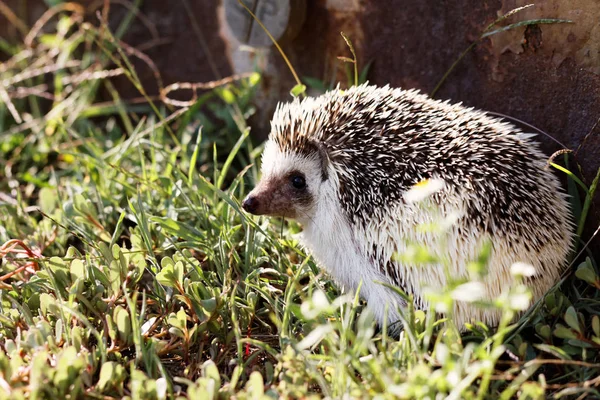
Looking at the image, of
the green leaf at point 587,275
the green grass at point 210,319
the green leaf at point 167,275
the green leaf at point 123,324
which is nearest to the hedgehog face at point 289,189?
the green grass at point 210,319

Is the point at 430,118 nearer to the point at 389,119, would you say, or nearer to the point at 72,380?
the point at 389,119

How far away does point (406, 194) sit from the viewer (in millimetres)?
2350

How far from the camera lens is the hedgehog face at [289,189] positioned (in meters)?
2.64

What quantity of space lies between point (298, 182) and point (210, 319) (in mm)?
657

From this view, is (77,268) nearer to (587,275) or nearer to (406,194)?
(406,194)

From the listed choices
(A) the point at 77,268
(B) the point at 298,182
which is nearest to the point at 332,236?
(B) the point at 298,182

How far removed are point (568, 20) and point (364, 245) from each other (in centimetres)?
118

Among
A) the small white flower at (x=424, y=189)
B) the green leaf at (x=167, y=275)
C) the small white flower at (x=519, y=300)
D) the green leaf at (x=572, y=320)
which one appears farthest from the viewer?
the green leaf at (x=167, y=275)

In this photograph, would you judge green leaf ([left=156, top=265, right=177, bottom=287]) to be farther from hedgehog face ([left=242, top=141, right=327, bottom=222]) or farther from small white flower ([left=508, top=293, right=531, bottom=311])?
small white flower ([left=508, top=293, right=531, bottom=311])

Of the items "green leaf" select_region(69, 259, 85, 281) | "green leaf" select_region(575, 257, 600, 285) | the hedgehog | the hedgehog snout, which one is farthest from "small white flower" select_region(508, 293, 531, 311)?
"green leaf" select_region(69, 259, 85, 281)

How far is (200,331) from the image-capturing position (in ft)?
7.86

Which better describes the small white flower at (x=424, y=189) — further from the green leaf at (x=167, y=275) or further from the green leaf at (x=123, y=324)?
the green leaf at (x=123, y=324)

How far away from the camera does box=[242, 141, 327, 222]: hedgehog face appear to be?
8.68ft

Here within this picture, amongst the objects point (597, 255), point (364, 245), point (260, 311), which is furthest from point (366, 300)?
point (597, 255)
